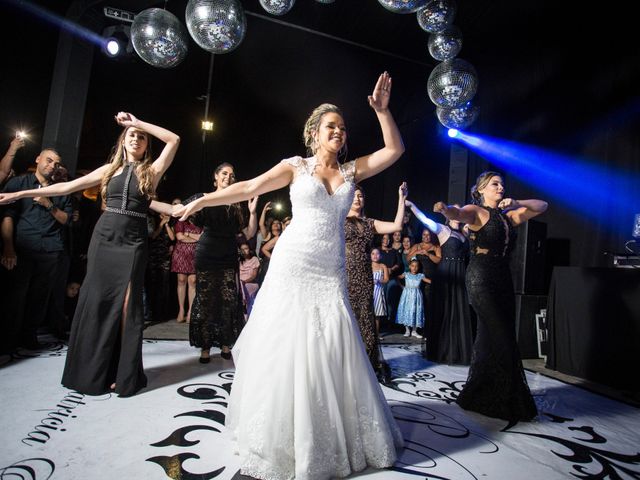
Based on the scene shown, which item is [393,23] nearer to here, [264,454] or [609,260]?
[609,260]

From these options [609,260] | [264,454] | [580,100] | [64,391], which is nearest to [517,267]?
[609,260]

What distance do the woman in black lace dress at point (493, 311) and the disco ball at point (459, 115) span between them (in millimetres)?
1732

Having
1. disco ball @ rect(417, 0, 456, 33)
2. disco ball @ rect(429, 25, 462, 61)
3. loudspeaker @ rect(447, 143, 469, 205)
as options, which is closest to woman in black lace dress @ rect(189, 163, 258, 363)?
disco ball @ rect(417, 0, 456, 33)

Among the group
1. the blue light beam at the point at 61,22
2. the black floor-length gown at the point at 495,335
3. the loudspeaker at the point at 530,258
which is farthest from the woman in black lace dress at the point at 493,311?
the blue light beam at the point at 61,22

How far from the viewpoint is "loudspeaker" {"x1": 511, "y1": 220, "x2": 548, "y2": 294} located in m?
5.23

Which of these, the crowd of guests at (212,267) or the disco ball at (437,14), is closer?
the crowd of guests at (212,267)

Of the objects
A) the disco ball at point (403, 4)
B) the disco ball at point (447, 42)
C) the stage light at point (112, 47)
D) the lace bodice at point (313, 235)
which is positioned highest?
the stage light at point (112, 47)

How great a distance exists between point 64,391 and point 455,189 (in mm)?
7013

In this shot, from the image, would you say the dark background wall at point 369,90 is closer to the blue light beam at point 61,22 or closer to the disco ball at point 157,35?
the blue light beam at point 61,22

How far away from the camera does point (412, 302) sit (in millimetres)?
6086

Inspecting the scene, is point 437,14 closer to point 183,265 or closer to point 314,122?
point 314,122

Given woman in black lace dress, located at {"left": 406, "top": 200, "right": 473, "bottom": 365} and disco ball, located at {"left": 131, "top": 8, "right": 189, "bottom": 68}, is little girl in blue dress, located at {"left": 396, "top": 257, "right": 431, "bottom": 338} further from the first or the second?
disco ball, located at {"left": 131, "top": 8, "right": 189, "bottom": 68}

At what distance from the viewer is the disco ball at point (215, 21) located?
3.01 metres

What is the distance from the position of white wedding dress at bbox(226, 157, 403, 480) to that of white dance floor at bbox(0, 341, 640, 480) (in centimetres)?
20
